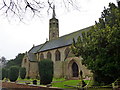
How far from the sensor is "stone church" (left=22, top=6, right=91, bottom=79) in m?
29.7

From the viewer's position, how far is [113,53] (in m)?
13.8

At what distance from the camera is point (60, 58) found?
38.0m

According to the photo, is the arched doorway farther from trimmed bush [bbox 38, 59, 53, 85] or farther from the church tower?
the church tower

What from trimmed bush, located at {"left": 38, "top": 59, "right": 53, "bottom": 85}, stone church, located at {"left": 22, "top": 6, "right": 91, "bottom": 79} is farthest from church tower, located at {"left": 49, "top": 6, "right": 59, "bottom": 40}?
trimmed bush, located at {"left": 38, "top": 59, "right": 53, "bottom": 85}

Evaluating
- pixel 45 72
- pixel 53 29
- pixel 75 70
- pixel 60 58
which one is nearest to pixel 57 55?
pixel 60 58

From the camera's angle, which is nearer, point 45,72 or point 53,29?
point 45,72

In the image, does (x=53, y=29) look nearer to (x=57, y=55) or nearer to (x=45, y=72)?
(x=57, y=55)

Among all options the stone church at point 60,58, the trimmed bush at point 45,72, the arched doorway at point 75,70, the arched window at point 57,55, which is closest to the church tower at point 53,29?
the stone church at point 60,58

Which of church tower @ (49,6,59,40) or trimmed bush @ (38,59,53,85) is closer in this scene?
trimmed bush @ (38,59,53,85)

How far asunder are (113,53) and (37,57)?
34.7 meters

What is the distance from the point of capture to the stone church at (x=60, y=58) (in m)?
29.7

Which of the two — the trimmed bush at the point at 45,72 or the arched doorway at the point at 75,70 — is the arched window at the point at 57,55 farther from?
the trimmed bush at the point at 45,72

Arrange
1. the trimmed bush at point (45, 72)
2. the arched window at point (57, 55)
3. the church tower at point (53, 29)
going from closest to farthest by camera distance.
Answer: the trimmed bush at point (45, 72)
the arched window at point (57, 55)
the church tower at point (53, 29)

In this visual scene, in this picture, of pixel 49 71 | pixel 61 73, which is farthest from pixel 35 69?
pixel 49 71
